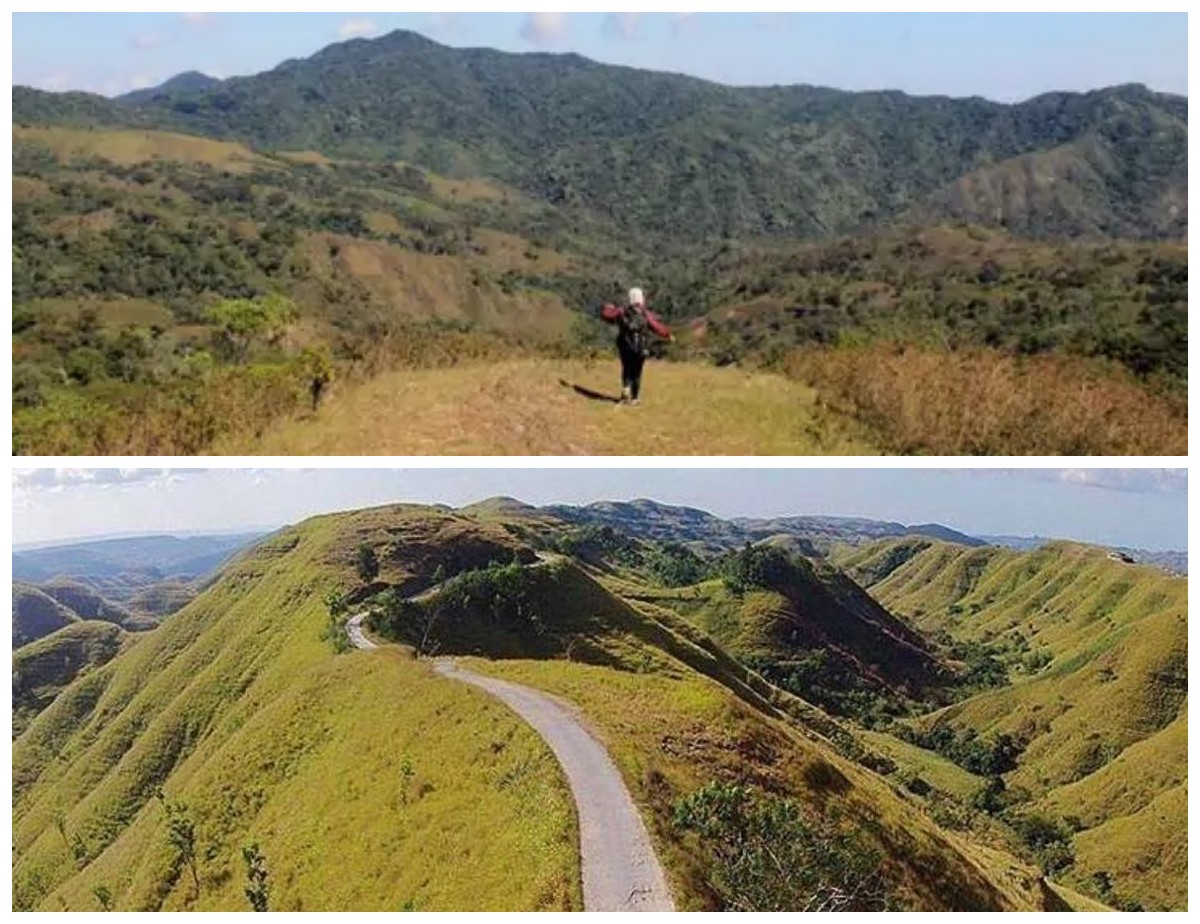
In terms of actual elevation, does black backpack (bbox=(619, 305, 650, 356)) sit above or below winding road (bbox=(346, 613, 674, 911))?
above

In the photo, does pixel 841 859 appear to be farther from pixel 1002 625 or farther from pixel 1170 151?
pixel 1170 151

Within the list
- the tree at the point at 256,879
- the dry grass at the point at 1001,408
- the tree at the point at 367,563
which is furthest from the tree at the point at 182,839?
the dry grass at the point at 1001,408

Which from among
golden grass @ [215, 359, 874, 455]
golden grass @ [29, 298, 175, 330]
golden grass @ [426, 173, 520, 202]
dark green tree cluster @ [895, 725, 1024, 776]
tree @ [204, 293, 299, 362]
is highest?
golden grass @ [426, 173, 520, 202]

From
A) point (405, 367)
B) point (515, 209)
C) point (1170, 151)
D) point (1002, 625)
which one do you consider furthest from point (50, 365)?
point (1170, 151)

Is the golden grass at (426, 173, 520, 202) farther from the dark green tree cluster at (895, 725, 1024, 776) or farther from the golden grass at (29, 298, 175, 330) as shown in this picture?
the dark green tree cluster at (895, 725, 1024, 776)

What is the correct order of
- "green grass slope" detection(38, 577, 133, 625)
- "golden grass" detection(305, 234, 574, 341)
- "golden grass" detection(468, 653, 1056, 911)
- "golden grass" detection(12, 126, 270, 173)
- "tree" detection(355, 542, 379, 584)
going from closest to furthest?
1. "golden grass" detection(468, 653, 1056, 911)
2. "green grass slope" detection(38, 577, 133, 625)
3. "tree" detection(355, 542, 379, 584)
4. "golden grass" detection(305, 234, 574, 341)
5. "golden grass" detection(12, 126, 270, 173)

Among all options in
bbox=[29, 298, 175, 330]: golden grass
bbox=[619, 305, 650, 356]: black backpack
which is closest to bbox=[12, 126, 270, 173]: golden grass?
bbox=[29, 298, 175, 330]: golden grass

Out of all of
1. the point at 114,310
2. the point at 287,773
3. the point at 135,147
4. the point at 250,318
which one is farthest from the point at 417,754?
the point at 135,147
